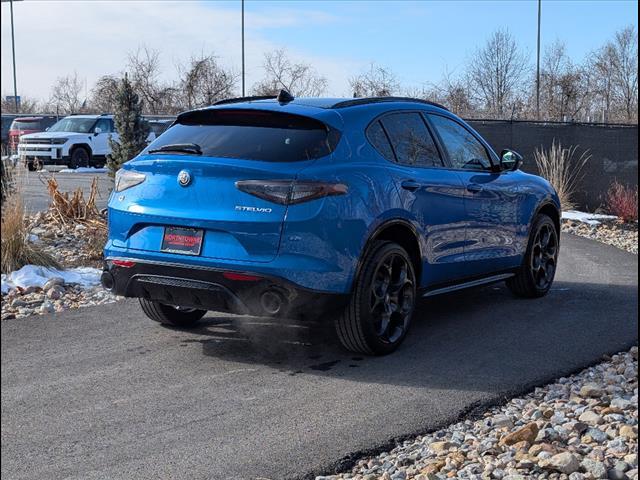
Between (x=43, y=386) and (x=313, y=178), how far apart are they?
199 centimetres

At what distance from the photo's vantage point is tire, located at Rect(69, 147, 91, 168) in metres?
27.2

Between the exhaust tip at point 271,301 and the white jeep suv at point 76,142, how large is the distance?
71.8ft

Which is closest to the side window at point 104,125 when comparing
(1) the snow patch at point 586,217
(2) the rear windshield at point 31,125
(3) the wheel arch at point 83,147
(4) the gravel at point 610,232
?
(3) the wheel arch at point 83,147

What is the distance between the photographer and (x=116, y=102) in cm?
1287

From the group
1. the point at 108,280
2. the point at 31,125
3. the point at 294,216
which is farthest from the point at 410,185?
the point at 31,125

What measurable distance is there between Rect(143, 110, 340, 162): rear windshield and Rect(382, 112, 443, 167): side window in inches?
28.1

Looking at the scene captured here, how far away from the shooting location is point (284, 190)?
518 centimetres

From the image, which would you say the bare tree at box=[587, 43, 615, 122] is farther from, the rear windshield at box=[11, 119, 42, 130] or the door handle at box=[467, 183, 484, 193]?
the rear windshield at box=[11, 119, 42, 130]

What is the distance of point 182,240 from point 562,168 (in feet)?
43.1

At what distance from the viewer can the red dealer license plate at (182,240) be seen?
530 centimetres

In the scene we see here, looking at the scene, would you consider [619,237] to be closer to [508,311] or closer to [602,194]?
[602,194]

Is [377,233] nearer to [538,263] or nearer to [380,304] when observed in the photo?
[380,304]

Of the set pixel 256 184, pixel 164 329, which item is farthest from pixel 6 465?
pixel 164 329

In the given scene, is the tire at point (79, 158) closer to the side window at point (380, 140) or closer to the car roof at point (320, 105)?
the car roof at point (320, 105)
